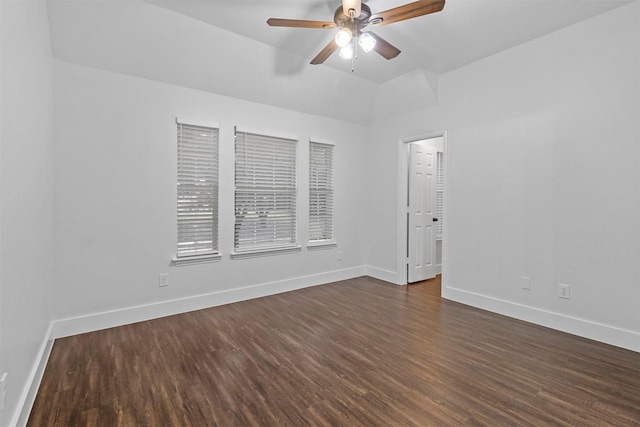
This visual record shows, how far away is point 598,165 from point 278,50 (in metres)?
3.43

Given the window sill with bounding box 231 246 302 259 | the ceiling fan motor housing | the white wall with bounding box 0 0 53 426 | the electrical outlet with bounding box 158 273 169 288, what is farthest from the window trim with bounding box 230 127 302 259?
the ceiling fan motor housing

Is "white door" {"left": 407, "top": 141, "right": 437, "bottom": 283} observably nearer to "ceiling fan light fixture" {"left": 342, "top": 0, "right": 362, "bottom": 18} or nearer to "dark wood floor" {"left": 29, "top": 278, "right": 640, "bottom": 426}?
"dark wood floor" {"left": 29, "top": 278, "right": 640, "bottom": 426}

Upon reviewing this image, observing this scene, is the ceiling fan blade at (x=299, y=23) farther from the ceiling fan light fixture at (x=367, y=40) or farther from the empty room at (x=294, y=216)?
the ceiling fan light fixture at (x=367, y=40)

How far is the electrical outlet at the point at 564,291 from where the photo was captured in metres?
3.02

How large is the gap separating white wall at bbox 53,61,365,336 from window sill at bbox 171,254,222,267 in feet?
0.20

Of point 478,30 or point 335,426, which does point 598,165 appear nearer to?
point 478,30

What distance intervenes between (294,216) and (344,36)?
2549 mm

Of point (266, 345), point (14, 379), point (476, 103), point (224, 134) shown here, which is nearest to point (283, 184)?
point (224, 134)

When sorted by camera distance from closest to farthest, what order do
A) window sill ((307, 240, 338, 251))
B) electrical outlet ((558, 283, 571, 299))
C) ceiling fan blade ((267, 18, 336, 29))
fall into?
ceiling fan blade ((267, 18, 336, 29)) < electrical outlet ((558, 283, 571, 299)) < window sill ((307, 240, 338, 251))

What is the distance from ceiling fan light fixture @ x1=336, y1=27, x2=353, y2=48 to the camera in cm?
242

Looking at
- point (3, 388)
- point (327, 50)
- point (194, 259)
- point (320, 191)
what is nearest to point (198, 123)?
point (194, 259)

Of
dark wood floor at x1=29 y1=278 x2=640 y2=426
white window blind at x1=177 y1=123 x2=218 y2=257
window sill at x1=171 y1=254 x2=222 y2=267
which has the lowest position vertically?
dark wood floor at x1=29 y1=278 x2=640 y2=426

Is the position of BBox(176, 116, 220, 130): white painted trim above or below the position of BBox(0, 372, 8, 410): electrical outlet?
above

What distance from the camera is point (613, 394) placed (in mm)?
2018
